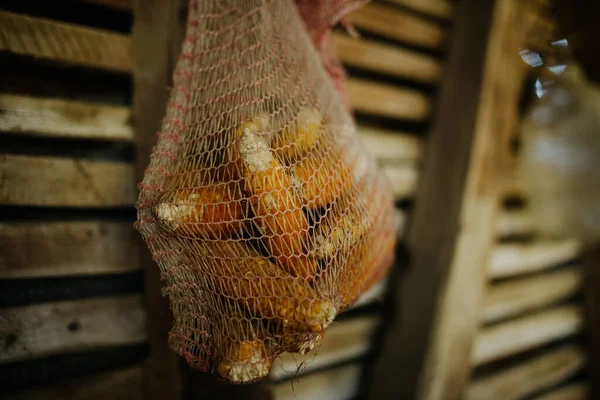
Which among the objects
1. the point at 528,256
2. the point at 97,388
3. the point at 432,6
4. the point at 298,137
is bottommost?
the point at 97,388

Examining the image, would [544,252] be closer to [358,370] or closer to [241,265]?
[358,370]

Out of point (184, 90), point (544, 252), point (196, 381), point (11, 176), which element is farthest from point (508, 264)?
point (11, 176)

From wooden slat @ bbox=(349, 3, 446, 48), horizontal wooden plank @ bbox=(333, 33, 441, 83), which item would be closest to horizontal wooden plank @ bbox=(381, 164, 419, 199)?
horizontal wooden plank @ bbox=(333, 33, 441, 83)

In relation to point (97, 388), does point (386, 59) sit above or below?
above

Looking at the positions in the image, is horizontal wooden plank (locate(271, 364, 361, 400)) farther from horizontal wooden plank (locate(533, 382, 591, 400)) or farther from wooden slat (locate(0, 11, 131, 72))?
horizontal wooden plank (locate(533, 382, 591, 400))

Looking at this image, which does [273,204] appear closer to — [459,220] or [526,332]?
[459,220]

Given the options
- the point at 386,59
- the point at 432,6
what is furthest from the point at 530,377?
the point at 432,6

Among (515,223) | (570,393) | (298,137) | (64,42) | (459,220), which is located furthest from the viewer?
(570,393)
